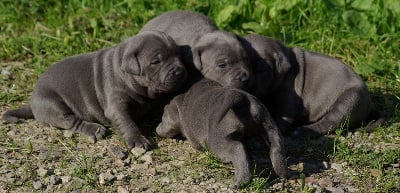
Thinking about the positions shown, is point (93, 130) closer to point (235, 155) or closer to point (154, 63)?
point (154, 63)

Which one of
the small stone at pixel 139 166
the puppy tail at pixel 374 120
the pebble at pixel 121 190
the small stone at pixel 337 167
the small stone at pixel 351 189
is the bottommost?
the puppy tail at pixel 374 120

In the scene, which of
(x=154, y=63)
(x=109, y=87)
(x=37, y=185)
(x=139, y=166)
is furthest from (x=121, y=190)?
(x=109, y=87)

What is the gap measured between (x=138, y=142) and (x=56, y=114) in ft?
3.78

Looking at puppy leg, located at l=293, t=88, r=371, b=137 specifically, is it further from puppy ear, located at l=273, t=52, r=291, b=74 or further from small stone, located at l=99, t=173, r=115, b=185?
small stone, located at l=99, t=173, r=115, b=185

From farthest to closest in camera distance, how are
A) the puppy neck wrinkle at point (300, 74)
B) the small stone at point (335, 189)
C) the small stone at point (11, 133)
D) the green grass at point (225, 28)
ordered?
the green grass at point (225, 28) → the puppy neck wrinkle at point (300, 74) → the small stone at point (11, 133) → the small stone at point (335, 189)

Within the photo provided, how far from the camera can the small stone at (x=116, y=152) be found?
749 cm

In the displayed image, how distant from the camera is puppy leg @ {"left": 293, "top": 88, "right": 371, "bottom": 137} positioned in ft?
26.3

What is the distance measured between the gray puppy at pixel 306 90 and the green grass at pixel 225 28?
33.7 inches

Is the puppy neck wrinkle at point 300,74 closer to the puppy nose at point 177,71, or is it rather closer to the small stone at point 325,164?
the small stone at point 325,164

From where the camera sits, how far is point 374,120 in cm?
830

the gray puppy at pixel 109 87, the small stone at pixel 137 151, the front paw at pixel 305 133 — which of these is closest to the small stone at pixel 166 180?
the small stone at pixel 137 151

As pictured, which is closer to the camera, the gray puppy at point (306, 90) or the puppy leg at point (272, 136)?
the puppy leg at point (272, 136)

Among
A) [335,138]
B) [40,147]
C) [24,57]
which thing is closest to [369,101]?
[335,138]

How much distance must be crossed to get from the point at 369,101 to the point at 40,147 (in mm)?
3441
